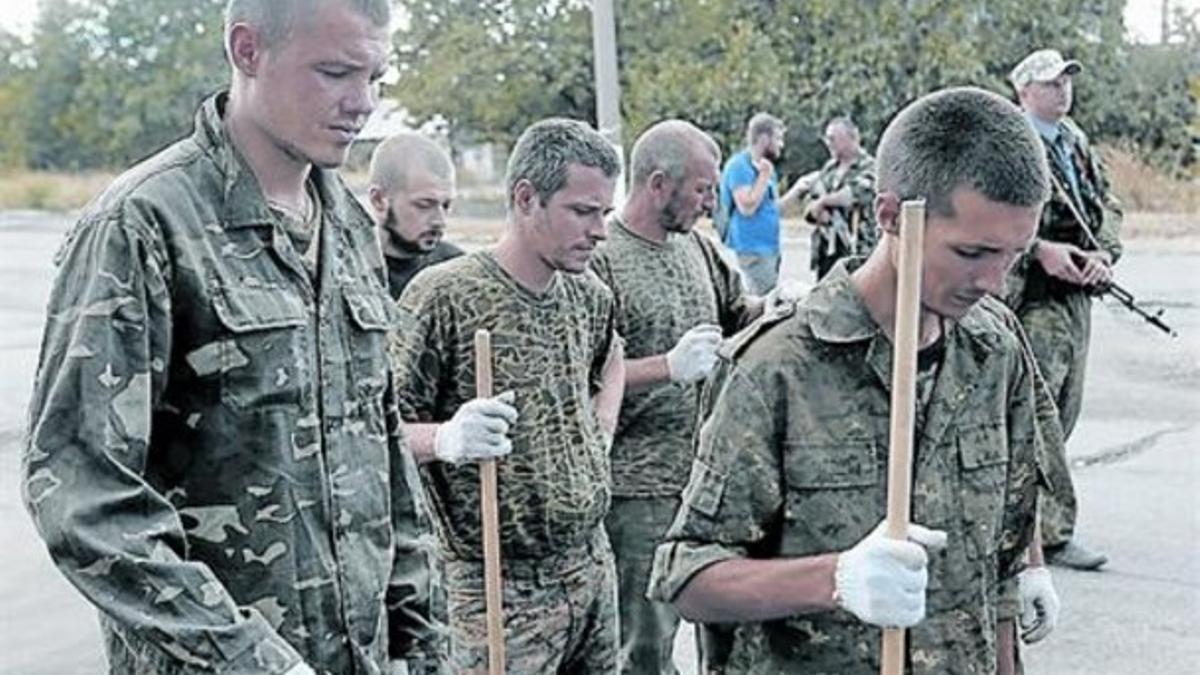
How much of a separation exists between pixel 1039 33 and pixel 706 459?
2294 centimetres

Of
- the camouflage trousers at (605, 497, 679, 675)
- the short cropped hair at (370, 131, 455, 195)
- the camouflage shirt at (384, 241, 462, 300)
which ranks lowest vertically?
the camouflage trousers at (605, 497, 679, 675)

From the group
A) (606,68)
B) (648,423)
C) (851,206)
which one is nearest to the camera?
(648,423)

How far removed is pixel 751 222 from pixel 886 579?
26.6 ft

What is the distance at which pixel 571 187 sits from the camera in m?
3.45

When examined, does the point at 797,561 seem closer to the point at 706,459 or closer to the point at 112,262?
the point at 706,459

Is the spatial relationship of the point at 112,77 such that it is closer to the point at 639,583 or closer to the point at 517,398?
the point at 639,583

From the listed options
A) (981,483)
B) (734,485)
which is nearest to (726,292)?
(981,483)

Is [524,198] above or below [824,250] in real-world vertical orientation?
above

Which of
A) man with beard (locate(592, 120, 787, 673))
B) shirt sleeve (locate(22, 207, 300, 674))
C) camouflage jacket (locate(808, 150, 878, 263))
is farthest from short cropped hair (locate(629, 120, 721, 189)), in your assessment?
camouflage jacket (locate(808, 150, 878, 263))

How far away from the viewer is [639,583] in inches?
157

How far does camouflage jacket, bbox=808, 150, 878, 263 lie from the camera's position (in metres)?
9.02

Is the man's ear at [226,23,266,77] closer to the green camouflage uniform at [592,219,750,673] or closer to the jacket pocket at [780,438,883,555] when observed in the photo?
the jacket pocket at [780,438,883,555]

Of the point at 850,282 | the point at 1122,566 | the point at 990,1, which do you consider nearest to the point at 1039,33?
the point at 990,1

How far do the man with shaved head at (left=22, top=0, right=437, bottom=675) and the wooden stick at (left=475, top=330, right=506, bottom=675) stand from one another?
69 cm
